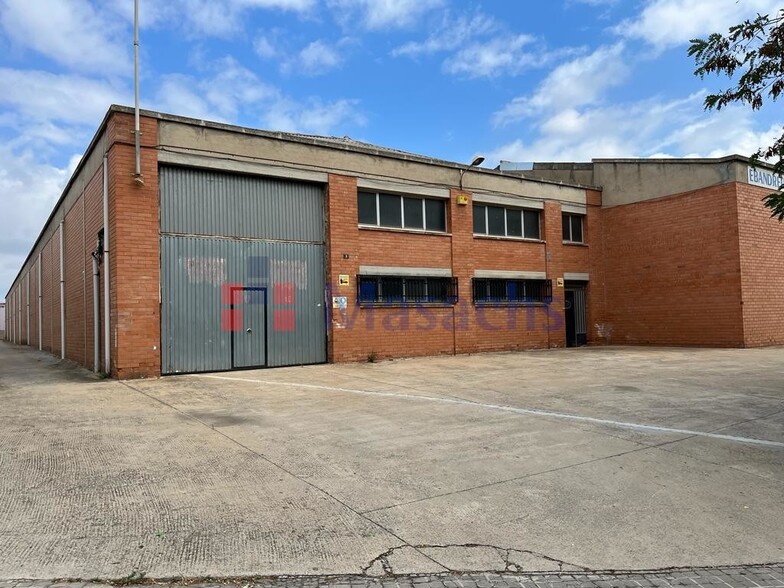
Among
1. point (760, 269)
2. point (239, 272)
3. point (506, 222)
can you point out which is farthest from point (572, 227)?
point (239, 272)

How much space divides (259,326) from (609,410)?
346 inches

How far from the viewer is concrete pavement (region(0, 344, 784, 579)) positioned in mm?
3627

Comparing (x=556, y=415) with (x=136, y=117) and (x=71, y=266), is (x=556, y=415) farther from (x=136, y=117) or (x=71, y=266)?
(x=71, y=266)

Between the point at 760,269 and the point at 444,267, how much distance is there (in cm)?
1019

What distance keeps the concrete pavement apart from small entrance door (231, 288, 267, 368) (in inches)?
147

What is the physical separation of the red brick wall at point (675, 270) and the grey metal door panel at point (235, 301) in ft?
37.9

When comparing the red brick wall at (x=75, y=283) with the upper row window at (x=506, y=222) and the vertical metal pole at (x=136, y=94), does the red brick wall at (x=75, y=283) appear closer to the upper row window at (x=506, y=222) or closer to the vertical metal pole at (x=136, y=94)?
the vertical metal pole at (x=136, y=94)

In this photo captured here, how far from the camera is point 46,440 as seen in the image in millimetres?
6406

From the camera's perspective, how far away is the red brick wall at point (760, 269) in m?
17.2

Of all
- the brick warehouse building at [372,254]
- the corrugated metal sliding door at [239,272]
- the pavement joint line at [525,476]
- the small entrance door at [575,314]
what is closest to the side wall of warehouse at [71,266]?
the brick warehouse building at [372,254]

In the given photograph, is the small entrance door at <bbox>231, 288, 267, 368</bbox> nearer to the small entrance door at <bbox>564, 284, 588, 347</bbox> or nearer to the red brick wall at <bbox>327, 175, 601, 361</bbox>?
the red brick wall at <bbox>327, 175, 601, 361</bbox>

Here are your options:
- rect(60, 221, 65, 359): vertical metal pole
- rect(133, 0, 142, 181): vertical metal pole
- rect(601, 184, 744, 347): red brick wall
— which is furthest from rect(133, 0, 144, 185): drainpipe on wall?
rect(601, 184, 744, 347): red brick wall

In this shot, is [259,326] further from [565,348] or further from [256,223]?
[565,348]

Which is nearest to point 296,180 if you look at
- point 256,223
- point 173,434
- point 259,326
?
point 256,223
